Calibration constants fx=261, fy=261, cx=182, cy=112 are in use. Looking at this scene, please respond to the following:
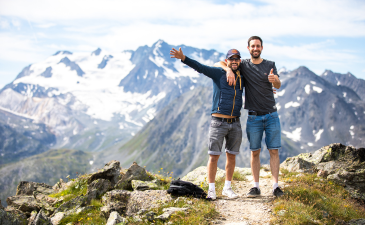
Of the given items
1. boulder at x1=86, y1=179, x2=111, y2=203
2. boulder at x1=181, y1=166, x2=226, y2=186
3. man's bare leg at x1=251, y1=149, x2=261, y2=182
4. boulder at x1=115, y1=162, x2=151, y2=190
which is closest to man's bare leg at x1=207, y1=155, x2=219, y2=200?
man's bare leg at x1=251, y1=149, x2=261, y2=182

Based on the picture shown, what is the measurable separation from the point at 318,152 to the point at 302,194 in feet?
24.0

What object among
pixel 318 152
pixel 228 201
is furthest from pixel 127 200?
pixel 318 152

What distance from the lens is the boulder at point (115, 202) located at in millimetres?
9938

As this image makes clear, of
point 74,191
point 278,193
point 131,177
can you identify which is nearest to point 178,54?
point 278,193

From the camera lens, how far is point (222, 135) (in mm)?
9344

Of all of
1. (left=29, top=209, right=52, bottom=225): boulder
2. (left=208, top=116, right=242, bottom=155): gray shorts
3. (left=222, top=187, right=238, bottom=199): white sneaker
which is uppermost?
(left=208, top=116, right=242, bottom=155): gray shorts

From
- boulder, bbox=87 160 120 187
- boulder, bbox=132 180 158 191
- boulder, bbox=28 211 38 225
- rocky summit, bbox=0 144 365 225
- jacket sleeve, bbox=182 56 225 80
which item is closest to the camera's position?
jacket sleeve, bbox=182 56 225 80

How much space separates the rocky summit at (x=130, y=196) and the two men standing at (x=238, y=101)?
1844 millimetres

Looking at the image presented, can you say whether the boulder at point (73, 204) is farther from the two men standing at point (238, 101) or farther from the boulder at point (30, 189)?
the two men standing at point (238, 101)

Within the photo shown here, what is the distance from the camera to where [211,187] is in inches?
384

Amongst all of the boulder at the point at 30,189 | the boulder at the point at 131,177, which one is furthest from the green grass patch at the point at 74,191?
the boulder at the point at 131,177

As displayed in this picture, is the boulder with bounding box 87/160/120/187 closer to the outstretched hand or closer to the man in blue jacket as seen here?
the man in blue jacket

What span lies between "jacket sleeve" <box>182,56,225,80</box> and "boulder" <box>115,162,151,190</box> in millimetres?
6352

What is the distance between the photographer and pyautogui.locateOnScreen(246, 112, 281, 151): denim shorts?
31.4 feet
